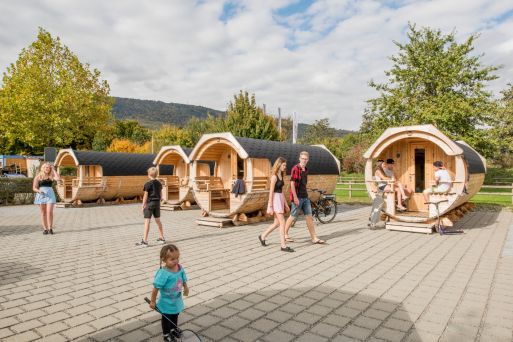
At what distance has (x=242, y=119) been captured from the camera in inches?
1148

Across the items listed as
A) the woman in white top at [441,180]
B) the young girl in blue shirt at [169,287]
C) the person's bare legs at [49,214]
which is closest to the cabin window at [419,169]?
the woman in white top at [441,180]

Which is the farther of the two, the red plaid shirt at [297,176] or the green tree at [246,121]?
the green tree at [246,121]

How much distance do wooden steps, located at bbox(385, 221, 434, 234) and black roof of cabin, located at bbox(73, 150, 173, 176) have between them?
12837 millimetres

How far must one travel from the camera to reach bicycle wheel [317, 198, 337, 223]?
38.7ft

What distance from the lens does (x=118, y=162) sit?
18438 millimetres

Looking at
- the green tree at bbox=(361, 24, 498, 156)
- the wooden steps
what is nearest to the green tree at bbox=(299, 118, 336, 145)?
the green tree at bbox=(361, 24, 498, 156)

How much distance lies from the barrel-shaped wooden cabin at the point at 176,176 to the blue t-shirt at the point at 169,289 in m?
11.9

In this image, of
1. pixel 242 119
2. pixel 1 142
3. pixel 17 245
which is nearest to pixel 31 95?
pixel 242 119

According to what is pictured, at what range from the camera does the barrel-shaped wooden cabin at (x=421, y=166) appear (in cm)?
989

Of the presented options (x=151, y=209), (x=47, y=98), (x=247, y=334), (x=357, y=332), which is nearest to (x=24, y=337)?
(x=247, y=334)

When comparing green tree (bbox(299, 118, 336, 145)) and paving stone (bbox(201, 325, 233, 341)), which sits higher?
green tree (bbox(299, 118, 336, 145))

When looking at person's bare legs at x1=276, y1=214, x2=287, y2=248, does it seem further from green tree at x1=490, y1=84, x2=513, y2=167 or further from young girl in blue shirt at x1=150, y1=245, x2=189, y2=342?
green tree at x1=490, y1=84, x2=513, y2=167

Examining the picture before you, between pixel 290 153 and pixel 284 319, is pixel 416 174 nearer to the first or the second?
pixel 290 153

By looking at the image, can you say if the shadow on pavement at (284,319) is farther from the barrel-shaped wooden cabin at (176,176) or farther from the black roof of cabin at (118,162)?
the black roof of cabin at (118,162)
